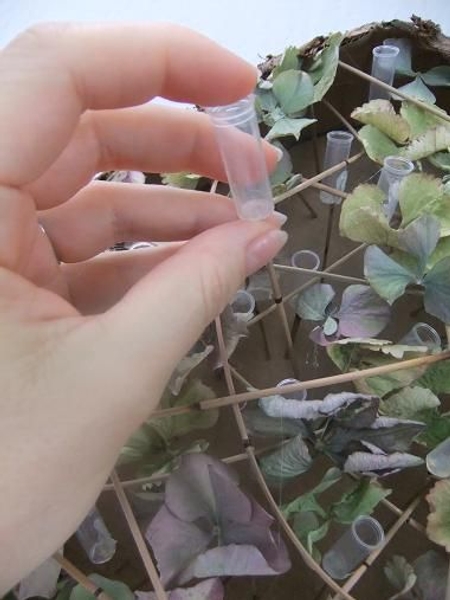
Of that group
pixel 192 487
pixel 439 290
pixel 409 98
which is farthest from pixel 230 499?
pixel 409 98

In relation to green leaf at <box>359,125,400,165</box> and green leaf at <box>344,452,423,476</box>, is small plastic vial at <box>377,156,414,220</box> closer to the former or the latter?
green leaf at <box>359,125,400,165</box>

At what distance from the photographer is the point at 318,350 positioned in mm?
333

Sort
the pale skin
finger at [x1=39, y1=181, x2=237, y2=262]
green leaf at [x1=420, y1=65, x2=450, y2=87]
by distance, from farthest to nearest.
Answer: green leaf at [x1=420, y1=65, x2=450, y2=87], finger at [x1=39, y1=181, x2=237, y2=262], the pale skin

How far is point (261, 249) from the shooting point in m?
0.23

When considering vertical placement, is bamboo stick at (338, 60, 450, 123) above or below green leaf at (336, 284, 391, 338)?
above

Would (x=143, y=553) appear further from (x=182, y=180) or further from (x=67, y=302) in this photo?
(x=182, y=180)

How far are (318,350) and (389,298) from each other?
3.0 inches

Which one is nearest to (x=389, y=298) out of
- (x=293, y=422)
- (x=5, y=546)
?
(x=293, y=422)

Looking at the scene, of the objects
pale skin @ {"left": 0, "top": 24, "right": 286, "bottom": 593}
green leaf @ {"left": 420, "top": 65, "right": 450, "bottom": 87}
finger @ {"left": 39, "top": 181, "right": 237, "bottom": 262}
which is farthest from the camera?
green leaf @ {"left": 420, "top": 65, "right": 450, "bottom": 87}

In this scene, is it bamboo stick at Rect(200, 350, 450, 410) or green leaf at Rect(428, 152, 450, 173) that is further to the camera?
green leaf at Rect(428, 152, 450, 173)

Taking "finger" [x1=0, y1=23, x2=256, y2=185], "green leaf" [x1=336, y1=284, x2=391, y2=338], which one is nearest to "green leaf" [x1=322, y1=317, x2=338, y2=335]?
"green leaf" [x1=336, y1=284, x2=391, y2=338]

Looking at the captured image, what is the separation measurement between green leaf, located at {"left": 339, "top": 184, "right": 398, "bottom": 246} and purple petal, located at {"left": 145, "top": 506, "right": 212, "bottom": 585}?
140 mm

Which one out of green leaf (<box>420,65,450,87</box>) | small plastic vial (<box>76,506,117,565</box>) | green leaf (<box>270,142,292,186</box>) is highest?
green leaf (<box>420,65,450,87</box>)

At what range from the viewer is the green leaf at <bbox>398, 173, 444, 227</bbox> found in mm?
283
